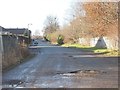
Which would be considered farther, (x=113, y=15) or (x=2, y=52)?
(x=113, y=15)

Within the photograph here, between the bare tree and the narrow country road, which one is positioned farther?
the bare tree

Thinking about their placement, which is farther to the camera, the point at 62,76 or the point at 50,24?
the point at 50,24

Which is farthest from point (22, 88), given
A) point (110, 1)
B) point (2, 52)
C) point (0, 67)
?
point (110, 1)

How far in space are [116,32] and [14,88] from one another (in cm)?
3179

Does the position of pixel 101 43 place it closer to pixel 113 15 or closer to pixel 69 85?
pixel 113 15

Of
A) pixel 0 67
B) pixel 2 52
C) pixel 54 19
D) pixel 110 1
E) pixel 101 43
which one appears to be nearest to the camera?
pixel 0 67

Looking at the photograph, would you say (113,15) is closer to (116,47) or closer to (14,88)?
(116,47)

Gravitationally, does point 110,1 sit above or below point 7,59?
above

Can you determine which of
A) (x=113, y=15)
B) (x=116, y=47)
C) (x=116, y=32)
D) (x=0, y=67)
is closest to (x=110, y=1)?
(x=113, y=15)

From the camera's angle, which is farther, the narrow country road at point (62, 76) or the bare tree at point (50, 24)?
the bare tree at point (50, 24)

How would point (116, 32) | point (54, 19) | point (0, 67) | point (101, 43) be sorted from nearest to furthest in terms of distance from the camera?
1. point (0, 67)
2. point (116, 32)
3. point (101, 43)
4. point (54, 19)

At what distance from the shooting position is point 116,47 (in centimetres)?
4922

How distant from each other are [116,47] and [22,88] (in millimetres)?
36919

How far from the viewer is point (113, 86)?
44.7 ft
